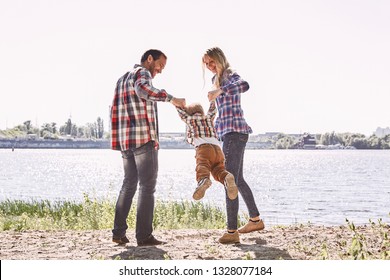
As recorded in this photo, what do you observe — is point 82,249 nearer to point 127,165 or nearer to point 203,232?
point 127,165

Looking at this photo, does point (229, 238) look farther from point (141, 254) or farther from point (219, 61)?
point (219, 61)

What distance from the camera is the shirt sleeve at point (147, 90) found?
21.7 feet

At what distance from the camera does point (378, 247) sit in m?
7.20

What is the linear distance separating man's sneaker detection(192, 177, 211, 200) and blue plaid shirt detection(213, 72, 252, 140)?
736mm

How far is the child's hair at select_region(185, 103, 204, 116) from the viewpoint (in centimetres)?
704

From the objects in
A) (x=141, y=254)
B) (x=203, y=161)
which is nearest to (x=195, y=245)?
(x=141, y=254)

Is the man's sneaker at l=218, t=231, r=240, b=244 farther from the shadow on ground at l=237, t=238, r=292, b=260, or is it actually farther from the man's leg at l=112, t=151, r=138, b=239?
the man's leg at l=112, t=151, r=138, b=239

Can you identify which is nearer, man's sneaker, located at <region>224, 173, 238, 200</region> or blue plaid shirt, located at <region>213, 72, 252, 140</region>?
man's sneaker, located at <region>224, 173, 238, 200</region>

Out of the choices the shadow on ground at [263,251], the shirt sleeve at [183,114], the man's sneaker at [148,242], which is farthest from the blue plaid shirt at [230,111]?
the man's sneaker at [148,242]

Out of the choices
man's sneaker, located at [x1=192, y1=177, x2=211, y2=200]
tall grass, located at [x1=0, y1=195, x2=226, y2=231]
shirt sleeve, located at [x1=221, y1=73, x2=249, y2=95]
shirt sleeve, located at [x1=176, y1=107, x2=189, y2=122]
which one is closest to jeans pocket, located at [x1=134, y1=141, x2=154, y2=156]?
shirt sleeve, located at [x1=176, y1=107, x2=189, y2=122]

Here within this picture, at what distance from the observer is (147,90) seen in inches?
261

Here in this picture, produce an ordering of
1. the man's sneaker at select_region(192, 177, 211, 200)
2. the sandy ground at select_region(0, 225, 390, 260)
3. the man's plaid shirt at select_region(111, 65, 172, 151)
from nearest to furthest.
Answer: the man's sneaker at select_region(192, 177, 211, 200) < the sandy ground at select_region(0, 225, 390, 260) < the man's plaid shirt at select_region(111, 65, 172, 151)

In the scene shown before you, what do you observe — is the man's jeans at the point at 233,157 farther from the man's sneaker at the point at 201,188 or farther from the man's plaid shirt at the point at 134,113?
the man's plaid shirt at the point at 134,113

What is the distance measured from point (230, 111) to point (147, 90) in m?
1.09
